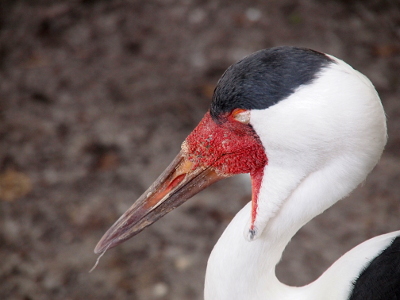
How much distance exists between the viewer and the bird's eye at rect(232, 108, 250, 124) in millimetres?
1506

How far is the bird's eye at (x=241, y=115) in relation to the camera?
1506mm

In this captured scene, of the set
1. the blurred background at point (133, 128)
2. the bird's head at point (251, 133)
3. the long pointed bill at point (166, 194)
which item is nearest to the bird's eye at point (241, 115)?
the bird's head at point (251, 133)

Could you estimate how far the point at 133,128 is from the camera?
11.8 feet

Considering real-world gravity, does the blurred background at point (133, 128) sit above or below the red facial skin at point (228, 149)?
below

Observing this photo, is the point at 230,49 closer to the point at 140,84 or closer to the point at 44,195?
the point at 140,84

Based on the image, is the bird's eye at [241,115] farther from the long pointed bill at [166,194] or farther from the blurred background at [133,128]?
the blurred background at [133,128]

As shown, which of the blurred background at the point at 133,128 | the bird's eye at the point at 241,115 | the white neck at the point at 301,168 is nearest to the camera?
the white neck at the point at 301,168

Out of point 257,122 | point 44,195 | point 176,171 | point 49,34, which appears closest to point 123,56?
point 49,34

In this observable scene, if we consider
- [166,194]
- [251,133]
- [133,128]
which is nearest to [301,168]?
[251,133]

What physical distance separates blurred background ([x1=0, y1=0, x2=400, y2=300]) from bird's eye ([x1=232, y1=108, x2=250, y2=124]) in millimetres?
1645

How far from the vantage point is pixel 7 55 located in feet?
12.8

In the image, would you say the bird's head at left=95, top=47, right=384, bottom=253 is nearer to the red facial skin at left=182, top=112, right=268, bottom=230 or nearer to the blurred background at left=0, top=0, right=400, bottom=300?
the red facial skin at left=182, top=112, right=268, bottom=230

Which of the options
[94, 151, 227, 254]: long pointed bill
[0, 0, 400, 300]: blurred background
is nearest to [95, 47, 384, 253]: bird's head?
[94, 151, 227, 254]: long pointed bill

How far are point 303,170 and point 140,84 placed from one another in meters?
2.53
